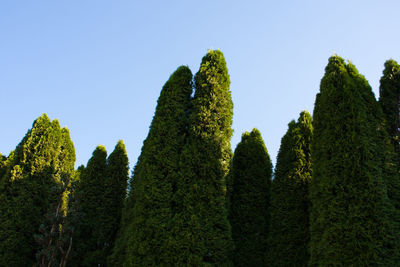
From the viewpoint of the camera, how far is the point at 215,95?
10.6 m

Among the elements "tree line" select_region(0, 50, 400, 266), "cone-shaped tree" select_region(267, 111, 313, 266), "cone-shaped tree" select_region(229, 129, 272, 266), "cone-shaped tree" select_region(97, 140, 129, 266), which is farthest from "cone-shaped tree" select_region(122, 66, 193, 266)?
"cone-shaped tree" select_region(267, 111, 313, 266)

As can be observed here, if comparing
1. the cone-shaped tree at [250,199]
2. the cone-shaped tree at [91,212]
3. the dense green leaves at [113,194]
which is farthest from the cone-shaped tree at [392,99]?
the cone-shaped tree at [91,212]

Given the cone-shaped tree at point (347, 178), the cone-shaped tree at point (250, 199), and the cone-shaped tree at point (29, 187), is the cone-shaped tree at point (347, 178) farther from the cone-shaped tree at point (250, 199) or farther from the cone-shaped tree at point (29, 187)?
the cone-shaped tree at point (29, 187)

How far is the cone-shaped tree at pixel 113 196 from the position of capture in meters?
12.6

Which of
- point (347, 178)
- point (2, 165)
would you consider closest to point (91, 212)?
point (2, 165)

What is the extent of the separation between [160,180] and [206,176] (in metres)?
1.51

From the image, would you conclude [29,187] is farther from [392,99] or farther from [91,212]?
[392,99]

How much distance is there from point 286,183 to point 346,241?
124 inches

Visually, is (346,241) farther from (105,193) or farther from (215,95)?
(105,193)

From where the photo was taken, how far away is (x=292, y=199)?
32.2ft

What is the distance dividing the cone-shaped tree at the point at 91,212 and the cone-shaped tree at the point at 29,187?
3.90 ft

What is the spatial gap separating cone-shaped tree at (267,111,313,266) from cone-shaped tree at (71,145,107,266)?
23.7 feet

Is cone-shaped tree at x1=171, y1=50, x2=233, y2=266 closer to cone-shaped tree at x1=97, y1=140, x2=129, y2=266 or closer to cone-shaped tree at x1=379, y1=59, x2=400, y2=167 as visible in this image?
cone-shaped tree at x1=379, y1=59, x2=400, y2=167

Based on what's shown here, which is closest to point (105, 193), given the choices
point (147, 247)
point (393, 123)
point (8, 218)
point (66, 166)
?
point (66, 166)
